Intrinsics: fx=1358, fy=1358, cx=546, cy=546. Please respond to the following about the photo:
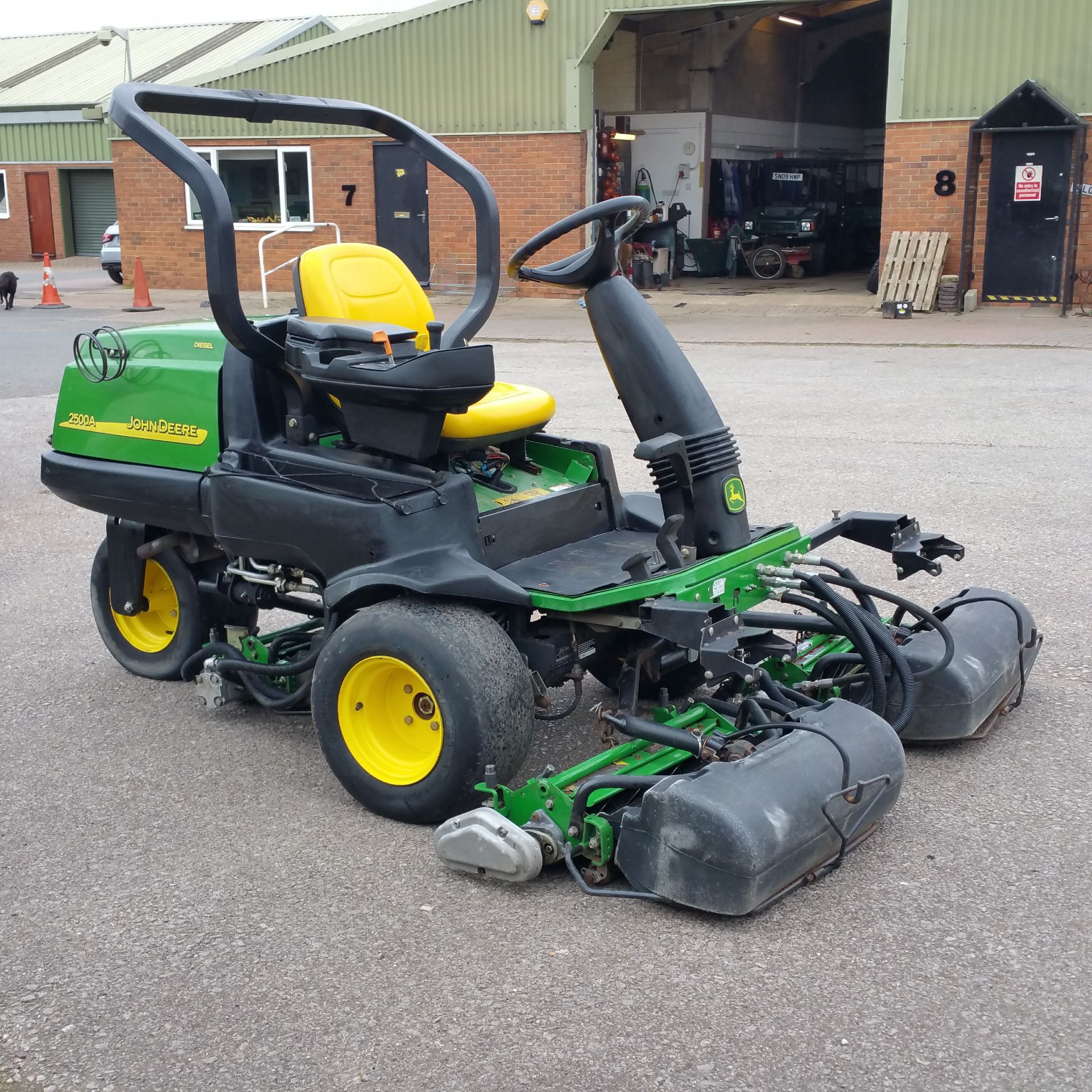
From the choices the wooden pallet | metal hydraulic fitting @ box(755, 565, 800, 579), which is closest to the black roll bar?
metal hydraulic fitting @ box(755, 565, 800, 579)

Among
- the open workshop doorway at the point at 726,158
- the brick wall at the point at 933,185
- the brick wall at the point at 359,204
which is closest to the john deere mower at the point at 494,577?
the brick wall at the point at 933,185

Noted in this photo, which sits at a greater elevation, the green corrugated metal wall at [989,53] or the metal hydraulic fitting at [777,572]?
the green corrugated metal wall at [989,53]

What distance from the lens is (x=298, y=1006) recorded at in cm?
303

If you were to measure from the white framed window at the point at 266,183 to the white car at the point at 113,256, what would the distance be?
3.98 meters

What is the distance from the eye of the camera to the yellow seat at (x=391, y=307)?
428cm

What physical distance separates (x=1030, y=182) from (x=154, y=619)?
15.0 metres

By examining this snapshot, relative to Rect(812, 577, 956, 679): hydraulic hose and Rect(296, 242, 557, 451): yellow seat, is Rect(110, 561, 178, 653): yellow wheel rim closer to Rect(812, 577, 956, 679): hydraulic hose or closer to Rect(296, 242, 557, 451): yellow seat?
Rect(296, 242, 557, 451): yellow seat

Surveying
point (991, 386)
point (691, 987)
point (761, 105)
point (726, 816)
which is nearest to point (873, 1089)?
point (691, 987)

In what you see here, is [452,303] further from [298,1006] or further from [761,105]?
[298,1006]

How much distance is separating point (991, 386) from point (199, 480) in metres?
8.88

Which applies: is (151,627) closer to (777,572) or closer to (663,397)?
(663,397)

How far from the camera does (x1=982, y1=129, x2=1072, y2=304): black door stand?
17047 mm

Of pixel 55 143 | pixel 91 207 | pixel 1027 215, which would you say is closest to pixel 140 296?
pixel 1027 215

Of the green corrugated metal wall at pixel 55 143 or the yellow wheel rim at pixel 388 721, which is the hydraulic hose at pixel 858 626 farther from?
the green corrugated metal wall at pixel 55 143
